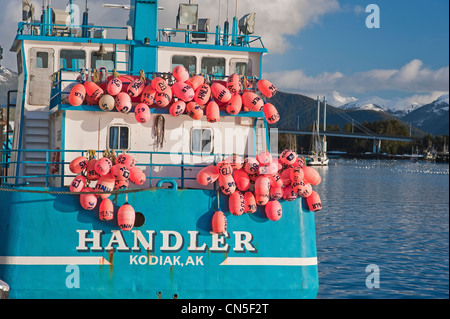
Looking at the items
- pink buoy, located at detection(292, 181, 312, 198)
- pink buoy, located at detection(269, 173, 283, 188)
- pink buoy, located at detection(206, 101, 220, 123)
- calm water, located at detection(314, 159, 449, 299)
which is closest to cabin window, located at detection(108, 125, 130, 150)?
pink buoy, located at detection(206, 101, 220, 123)

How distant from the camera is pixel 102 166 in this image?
13656mm

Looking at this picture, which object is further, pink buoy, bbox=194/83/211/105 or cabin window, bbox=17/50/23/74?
cabin window, bbox=17/50/23/74

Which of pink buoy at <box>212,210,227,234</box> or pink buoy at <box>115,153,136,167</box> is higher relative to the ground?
pink buoy at <box>115,153,136,167</box>

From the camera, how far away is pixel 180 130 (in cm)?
1591

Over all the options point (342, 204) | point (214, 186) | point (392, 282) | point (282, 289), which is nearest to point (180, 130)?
point (214, 186)

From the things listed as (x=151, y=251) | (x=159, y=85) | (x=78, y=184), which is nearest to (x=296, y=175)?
(x=151, y=251)

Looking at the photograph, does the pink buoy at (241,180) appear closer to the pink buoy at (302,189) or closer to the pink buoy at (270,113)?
the pink buoy at (302,189)

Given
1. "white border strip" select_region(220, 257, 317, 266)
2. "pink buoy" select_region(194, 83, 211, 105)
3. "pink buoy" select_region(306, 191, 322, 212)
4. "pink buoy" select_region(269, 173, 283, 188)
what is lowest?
"white border strip" select_region(220, 257, 317, 266)

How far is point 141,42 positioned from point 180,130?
11.2 ft

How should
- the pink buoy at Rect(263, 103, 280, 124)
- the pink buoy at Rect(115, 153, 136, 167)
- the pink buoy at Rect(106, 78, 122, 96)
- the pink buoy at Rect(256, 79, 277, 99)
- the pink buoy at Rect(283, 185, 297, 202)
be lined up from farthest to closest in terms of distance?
1. the pink buoy at Rect(256, 79, 277, 99)
2. the pink buoy at Rect(263, 103, 280, 124)
3. the pink buoy at Rect(106, 78, 122, 96)
4. the pink buoy at Rect(283, 185, 297, 202)
5. the pink buoy at Rect(115, 153, 136, 167)

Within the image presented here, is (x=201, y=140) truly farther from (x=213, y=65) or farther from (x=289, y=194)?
(x=213, y=65)

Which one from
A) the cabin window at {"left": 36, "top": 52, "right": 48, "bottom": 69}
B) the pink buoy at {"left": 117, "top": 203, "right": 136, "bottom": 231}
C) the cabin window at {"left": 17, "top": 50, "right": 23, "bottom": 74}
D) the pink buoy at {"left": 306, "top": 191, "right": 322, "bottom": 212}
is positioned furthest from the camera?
the cabin window at {"left": 17, "top": 50, "right": 23, "bottom": 74}

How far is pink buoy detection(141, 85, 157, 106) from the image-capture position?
14.9 m

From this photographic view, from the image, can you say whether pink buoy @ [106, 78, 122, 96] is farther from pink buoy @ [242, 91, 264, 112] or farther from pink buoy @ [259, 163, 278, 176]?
pink buoy @ [259, 163, 278, 176]
